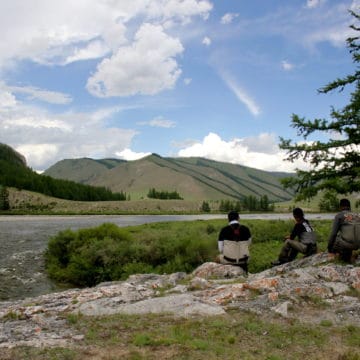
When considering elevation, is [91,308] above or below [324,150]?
below

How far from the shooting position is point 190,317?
10430mm

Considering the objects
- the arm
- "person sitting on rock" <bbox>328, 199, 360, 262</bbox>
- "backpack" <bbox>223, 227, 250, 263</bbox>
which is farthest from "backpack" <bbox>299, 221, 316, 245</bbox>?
"backpack" <bbox>223, 227, 250, 263</bbox>

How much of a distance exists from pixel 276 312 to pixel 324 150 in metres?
12.1

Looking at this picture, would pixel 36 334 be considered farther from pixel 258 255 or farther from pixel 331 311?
pixel 258 255

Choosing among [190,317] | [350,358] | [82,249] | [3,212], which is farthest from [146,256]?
[3,212]

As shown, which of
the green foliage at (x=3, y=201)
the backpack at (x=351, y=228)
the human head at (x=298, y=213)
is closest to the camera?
the backpack at (x=351, y=228)

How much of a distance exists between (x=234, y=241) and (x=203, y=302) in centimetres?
471

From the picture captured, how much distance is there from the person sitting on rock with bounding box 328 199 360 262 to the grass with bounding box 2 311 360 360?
5537 mm

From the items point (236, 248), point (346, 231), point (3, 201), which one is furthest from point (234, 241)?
point (3, 201)

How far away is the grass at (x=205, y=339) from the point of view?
26.5 ft

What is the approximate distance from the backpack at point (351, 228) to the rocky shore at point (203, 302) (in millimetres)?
875

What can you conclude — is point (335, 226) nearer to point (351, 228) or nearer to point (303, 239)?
point (351, 228)

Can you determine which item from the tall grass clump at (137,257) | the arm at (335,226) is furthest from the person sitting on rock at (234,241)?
the tall grass clump at (137,257)

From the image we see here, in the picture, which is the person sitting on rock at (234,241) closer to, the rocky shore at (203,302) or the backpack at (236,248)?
the backpack at (236,248)
